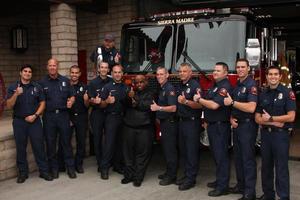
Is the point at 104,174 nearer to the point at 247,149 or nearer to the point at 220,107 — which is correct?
the point at 220,107

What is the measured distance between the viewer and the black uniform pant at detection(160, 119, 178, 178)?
580cm

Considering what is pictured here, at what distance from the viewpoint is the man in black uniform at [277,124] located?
460cm

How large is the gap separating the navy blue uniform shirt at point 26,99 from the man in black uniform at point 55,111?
16 cm

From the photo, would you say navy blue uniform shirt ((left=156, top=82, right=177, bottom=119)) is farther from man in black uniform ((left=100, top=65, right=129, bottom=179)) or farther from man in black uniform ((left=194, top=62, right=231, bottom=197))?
man in black uniform ((left=100, top=65, right=129, bottom=179))

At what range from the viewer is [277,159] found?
4.68m

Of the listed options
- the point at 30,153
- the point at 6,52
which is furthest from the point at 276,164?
the point at 6,52

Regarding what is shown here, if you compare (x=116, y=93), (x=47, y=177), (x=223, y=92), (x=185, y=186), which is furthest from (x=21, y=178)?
(x=223, y=92)

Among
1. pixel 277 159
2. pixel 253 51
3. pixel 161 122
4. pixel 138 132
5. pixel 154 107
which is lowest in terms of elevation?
pixel 277 159

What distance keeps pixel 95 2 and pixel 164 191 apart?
5.65m

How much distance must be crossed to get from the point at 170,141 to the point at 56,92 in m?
1.77

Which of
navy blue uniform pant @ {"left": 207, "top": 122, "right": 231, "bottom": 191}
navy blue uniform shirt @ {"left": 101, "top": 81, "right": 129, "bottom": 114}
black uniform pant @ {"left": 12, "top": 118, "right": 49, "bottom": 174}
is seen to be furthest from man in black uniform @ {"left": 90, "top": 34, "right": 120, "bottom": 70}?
navy blue uniform pant @ {"left": 207, "top": 122, "right": 231, "bottom": 191}

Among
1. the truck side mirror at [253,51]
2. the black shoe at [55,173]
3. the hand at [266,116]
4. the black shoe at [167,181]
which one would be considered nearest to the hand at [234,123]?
the hand at [266,116]

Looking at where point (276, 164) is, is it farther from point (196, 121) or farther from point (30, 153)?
point (30, 153)

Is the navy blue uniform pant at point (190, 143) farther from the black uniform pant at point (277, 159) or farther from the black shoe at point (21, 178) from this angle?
the black shoe at point (21, 178)
